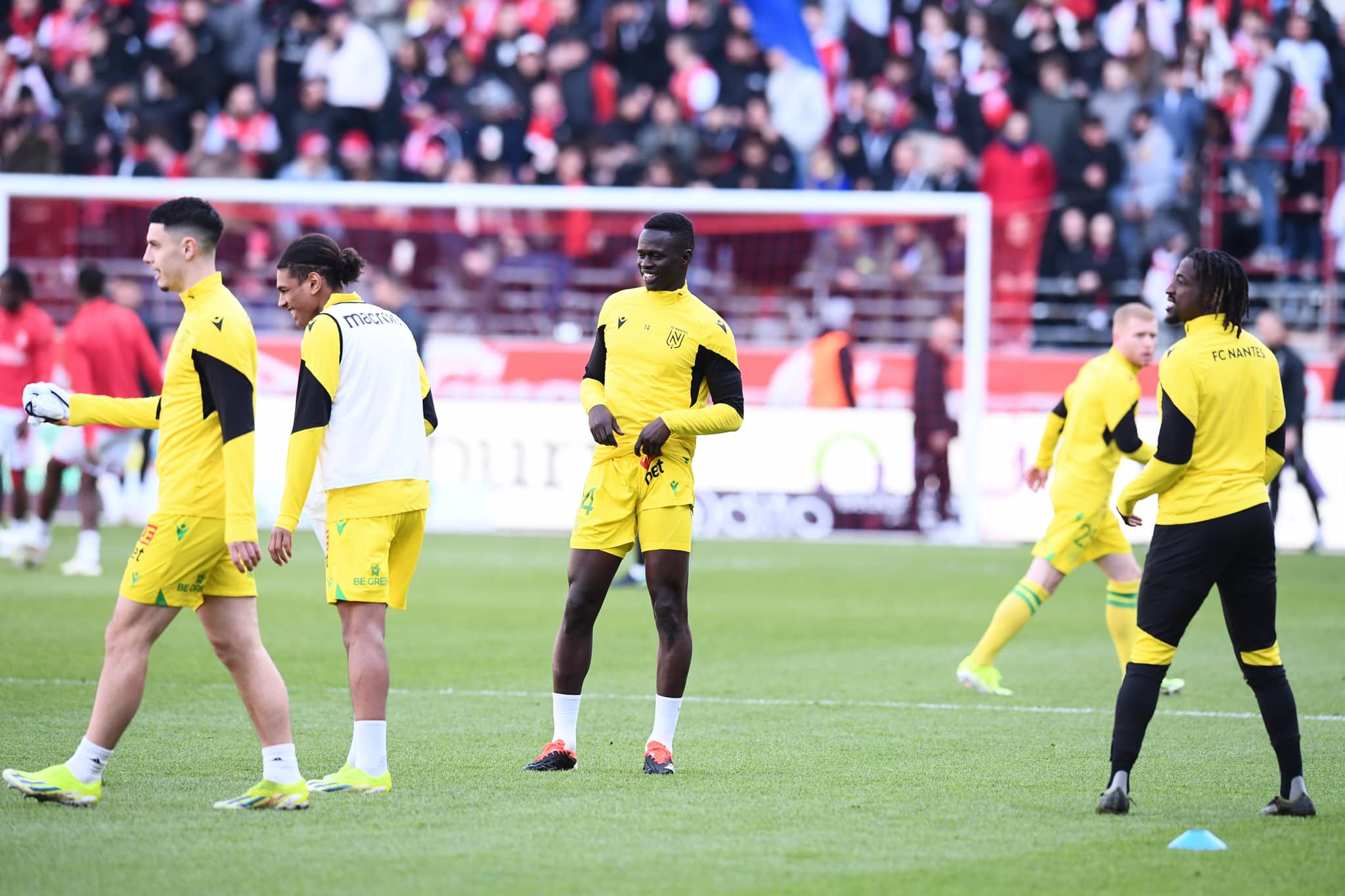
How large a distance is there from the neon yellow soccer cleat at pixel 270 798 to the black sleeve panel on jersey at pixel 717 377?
2294mm

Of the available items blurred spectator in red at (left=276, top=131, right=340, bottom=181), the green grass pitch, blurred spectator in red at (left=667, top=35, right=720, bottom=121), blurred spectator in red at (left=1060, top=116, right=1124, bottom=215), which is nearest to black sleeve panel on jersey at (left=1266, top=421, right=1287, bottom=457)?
the green grass pitch

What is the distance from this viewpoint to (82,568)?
49.6 ft

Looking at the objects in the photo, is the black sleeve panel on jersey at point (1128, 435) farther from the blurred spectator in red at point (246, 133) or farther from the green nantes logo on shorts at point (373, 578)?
the blurred spectator in red at point (246, 133)

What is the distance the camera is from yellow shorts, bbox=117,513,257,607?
600 centimetres

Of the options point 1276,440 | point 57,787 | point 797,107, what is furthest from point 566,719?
point 797,107

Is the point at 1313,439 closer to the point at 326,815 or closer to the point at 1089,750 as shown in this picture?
the point at 1089,750

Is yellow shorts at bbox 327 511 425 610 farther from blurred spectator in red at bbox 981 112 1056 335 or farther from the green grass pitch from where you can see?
blurred spectator in red at bbox 981 112 1056 335

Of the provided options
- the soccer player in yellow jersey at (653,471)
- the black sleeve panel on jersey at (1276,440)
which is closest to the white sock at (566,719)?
the soccer player in yellow jersey at (653,471)

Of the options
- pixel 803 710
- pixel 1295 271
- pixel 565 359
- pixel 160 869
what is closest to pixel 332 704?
pixel 803 710

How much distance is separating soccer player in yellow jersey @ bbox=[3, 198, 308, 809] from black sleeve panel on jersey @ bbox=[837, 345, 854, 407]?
48.6 feet

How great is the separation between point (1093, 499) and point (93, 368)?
8996 mm

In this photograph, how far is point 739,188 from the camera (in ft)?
76.8

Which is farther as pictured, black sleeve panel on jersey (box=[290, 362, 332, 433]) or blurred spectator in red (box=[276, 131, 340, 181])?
blurred spectator in red (box=[276, 131, 340, 181])

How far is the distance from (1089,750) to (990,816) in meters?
1.73
